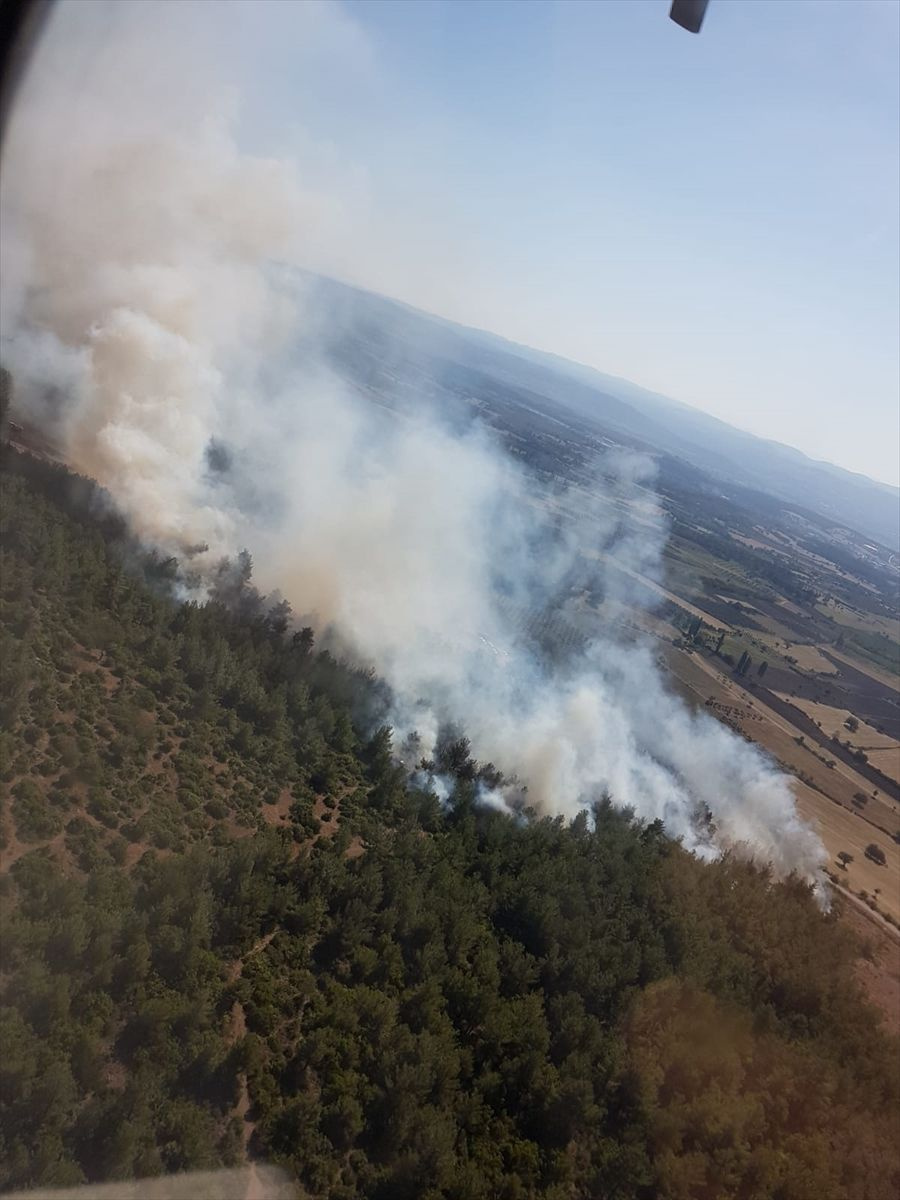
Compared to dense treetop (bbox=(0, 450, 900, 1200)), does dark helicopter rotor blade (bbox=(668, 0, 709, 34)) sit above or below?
above

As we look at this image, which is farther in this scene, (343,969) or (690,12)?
(343,969)

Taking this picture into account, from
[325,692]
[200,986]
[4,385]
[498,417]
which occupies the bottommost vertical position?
[200,986]

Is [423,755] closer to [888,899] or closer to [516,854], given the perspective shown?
[516,854]

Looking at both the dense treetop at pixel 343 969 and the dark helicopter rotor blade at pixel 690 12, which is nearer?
the dark helicopter rotor blade at pixel 690 12

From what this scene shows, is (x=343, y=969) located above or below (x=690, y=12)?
below

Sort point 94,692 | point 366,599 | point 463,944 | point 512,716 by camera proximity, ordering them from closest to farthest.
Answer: point 463,944 → point 94,692 → point 512,716 → point 366,599

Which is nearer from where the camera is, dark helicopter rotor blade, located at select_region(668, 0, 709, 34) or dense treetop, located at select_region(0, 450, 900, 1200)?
dark helicopter rotor blade, located at select_region(668, 0, 709, 34)

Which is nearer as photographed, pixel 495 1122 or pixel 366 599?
pixel 495 1122

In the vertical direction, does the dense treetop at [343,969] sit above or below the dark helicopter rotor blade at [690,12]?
below

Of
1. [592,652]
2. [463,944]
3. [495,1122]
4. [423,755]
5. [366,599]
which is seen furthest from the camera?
[592,652]

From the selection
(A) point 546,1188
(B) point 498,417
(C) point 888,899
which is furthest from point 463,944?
(B) point 498,417

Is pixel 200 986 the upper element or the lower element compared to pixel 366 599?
lower
